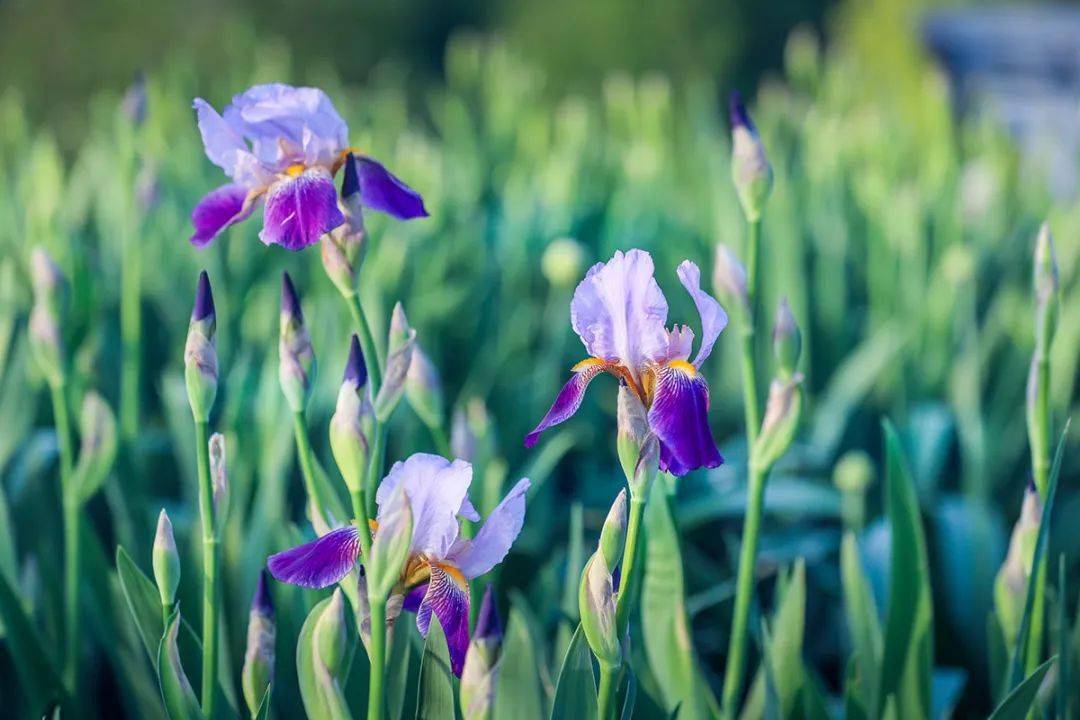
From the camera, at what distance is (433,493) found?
0.74 metres

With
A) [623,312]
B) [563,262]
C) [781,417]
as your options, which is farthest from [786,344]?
[563,262]

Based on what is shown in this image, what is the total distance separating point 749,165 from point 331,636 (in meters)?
0.59

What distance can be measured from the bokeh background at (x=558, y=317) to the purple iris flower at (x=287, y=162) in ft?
0.98

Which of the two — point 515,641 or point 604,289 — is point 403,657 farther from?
point 604,289

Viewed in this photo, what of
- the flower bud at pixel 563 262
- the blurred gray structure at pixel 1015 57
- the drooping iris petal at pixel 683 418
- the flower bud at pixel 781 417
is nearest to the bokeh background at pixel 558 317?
the flower bud at pixel 563 262

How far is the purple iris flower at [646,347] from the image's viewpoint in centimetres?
73

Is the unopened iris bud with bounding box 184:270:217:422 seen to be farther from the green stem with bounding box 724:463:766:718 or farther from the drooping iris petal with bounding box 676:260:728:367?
the green stem with bounding box 724:463:766:718

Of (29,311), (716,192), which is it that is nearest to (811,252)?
(716,192)

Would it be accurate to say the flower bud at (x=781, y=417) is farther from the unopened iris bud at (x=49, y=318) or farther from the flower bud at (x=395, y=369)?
the unopened iris bud at (x=49, y=318)

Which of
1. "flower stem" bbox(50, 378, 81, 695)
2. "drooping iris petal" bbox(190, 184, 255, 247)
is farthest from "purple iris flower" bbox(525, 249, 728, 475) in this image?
"flower stem" bbox(50, 378, 81, 695)

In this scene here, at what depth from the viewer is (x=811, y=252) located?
7.77ft

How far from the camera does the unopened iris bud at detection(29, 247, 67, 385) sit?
44.1 inches

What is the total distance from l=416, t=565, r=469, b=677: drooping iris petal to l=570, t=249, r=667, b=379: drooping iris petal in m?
0.19

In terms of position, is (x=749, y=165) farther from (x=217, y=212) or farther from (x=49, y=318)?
(x=49, y=318)
